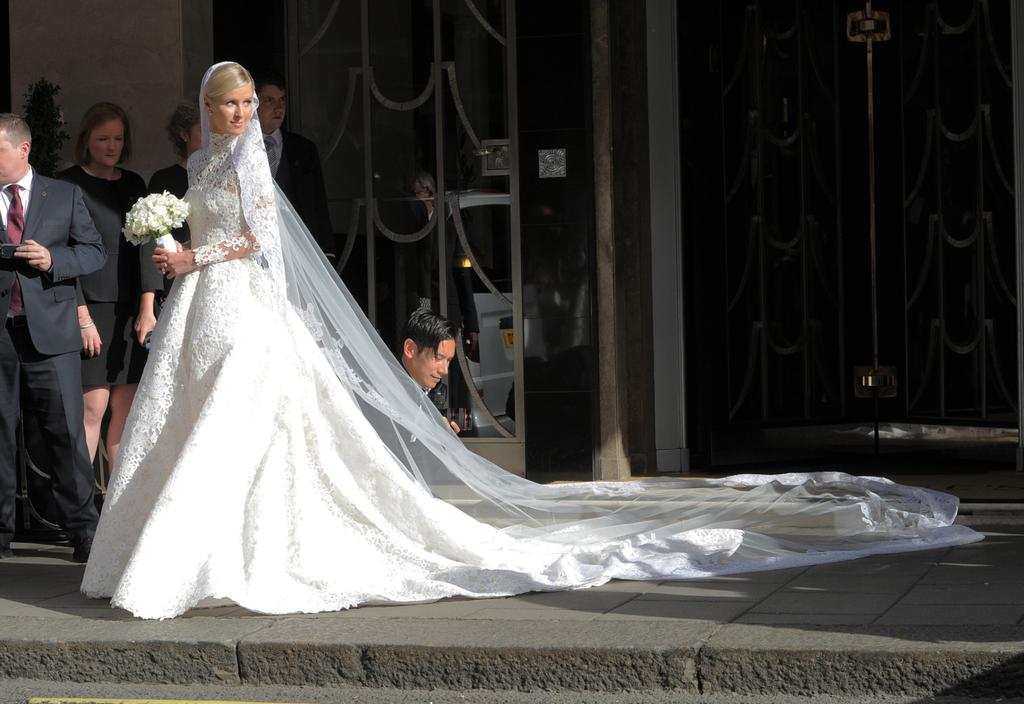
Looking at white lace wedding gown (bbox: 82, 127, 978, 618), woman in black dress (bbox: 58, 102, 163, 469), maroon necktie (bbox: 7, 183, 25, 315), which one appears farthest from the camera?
woman in black dress (bbox: 58, 102, 163, 469)

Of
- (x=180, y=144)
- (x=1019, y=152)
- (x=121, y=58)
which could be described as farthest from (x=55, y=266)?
(x=1019, y=152)

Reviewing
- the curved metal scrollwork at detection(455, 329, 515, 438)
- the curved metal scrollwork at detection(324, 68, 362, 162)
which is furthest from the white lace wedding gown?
the curved metal scrollwork at detection(324, 68, 362, 162)

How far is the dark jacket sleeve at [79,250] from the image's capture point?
701 centimetres

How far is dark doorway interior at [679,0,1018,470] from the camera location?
368 inches

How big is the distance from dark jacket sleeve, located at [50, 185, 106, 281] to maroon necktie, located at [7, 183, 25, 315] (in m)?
0.19

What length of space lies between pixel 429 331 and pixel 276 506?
4.03 ft

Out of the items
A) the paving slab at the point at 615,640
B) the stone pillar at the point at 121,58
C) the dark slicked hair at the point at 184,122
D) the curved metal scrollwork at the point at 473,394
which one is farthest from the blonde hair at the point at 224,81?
the curved metal scrollwork at the point at 473,394

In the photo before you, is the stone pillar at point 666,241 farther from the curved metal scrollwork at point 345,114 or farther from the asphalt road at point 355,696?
the asphalt road at point 355,696

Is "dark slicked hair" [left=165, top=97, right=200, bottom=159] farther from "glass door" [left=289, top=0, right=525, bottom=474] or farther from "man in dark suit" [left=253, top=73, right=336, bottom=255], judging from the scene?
"glass door" [left=289, top=0, right=525, bottom=474]

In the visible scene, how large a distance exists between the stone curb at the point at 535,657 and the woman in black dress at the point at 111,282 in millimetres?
2198

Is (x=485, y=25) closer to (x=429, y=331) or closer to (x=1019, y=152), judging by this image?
(x=429, y=331)

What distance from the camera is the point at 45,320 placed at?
7.07 metres

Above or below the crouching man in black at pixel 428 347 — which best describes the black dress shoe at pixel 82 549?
below

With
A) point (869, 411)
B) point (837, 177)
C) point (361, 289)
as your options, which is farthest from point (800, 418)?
point (361, 289)
